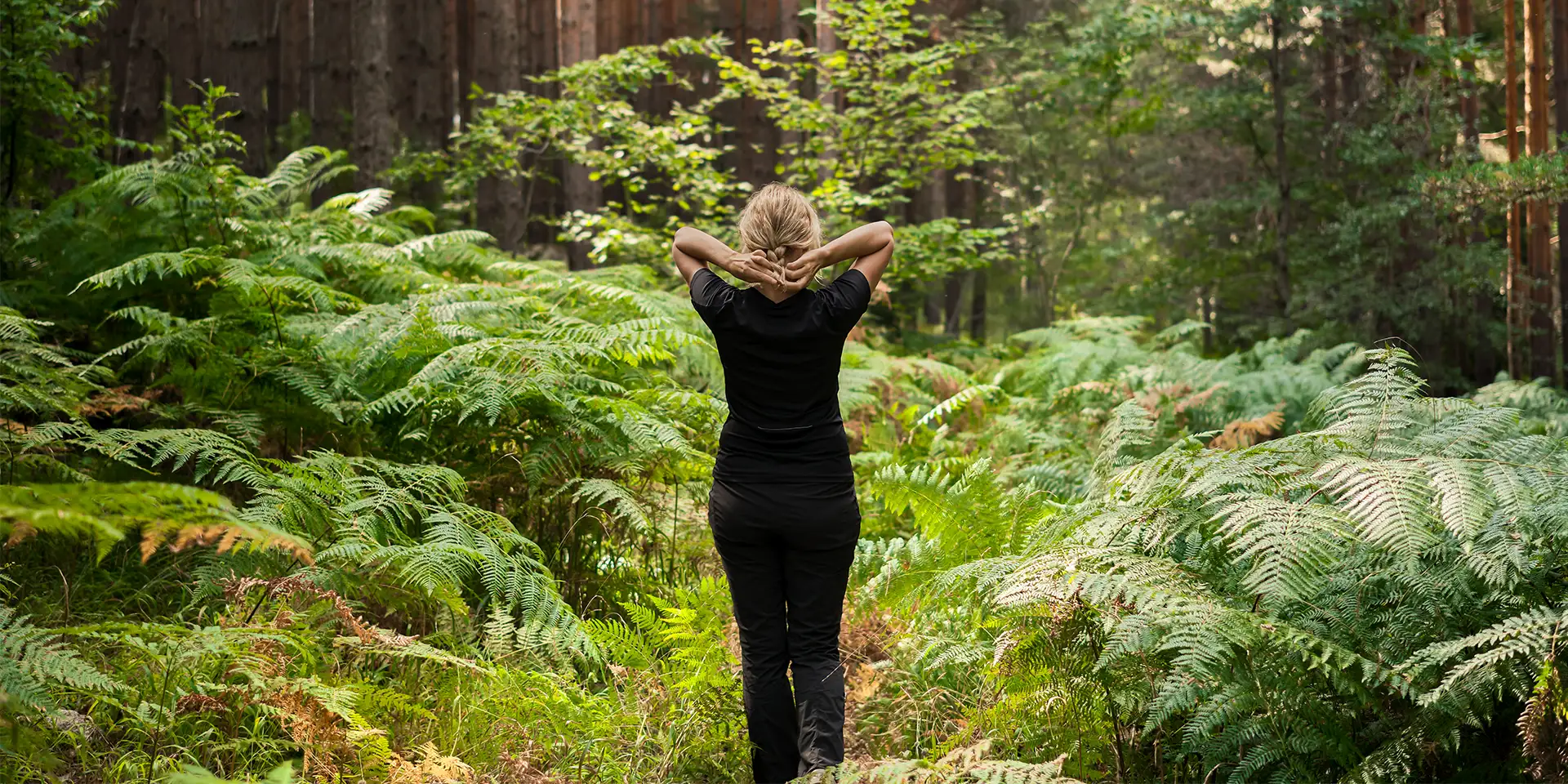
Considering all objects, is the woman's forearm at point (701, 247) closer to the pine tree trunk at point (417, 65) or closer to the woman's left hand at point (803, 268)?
the woman's left hand at point (803, 268)

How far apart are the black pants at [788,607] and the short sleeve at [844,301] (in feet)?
1.71

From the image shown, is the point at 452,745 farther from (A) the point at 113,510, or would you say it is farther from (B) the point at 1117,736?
(B) the point at 1117,736

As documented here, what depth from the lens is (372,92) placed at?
33.7 ft

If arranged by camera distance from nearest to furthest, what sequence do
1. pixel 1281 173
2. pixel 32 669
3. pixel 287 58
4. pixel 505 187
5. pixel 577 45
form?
pixel 32 669 → pixel 505 187 → pixel 1281 173 → pixel 577 45 → pixel 287 58

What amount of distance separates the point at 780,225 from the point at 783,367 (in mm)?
448

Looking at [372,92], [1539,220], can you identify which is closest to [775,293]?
[372,92]

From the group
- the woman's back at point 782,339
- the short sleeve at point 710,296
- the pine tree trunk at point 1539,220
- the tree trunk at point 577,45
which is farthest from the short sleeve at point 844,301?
the pine tree trunk at point 1539,220

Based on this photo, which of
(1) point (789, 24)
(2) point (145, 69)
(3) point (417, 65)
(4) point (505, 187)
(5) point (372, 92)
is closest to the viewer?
(5) point (372, 92)

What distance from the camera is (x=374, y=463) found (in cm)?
414

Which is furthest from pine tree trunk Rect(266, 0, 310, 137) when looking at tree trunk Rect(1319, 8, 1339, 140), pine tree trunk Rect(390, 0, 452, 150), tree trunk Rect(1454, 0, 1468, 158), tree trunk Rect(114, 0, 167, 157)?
tree trunk Rect(1454, 0, 1468, 158)

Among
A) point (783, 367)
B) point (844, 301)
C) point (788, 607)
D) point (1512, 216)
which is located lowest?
point (788, 607)

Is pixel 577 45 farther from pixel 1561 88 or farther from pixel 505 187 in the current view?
pixel 1561 88

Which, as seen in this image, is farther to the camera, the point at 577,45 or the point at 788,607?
the point at 577,45

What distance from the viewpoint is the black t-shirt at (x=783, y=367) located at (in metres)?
3.30
